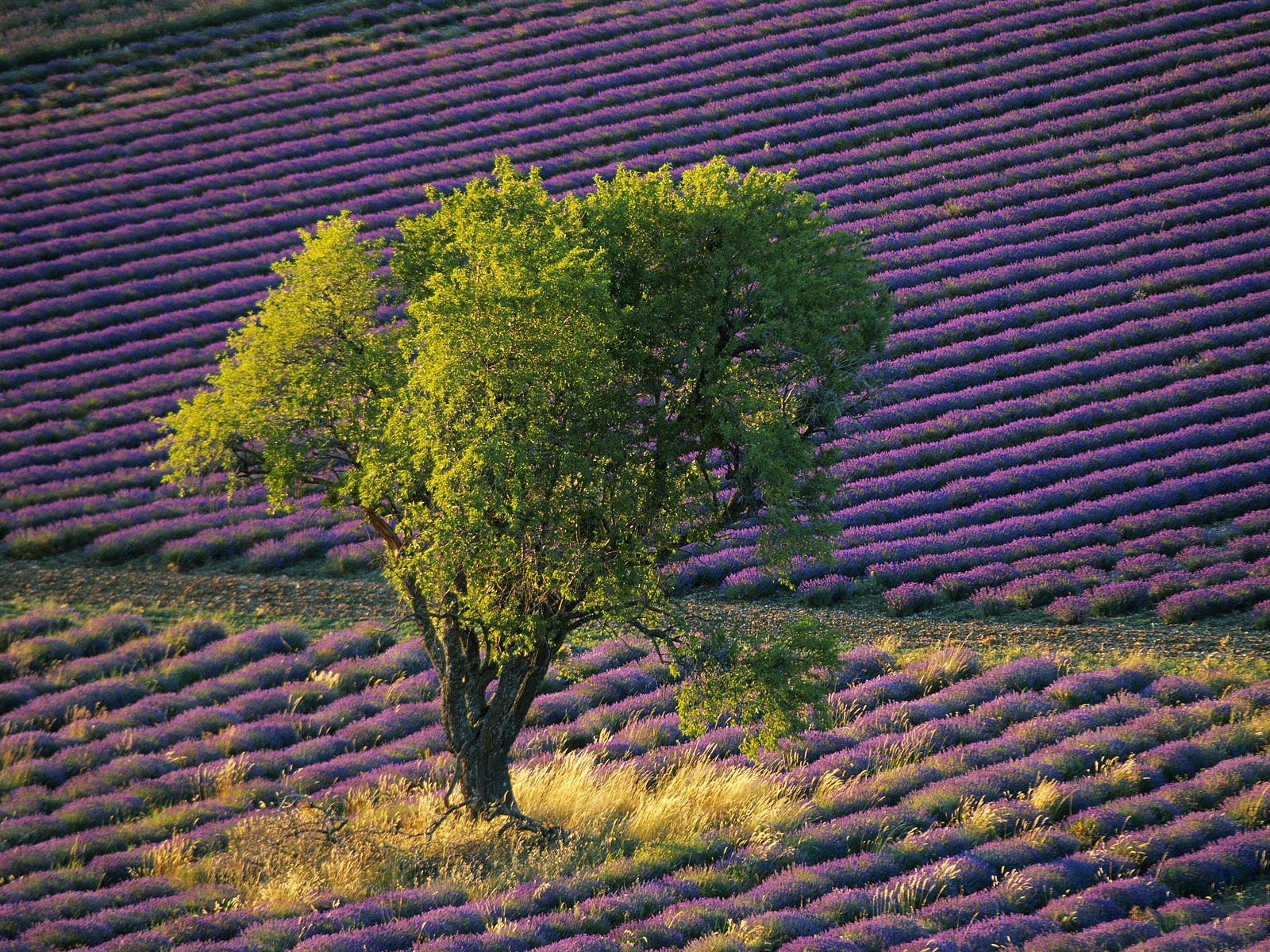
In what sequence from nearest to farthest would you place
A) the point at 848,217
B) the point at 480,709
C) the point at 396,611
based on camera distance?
the point at 480,709 → the point at 396,611 → the point at 848,217

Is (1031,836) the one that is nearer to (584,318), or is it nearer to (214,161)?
(584,318)

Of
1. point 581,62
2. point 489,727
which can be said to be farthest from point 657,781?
point 581,62

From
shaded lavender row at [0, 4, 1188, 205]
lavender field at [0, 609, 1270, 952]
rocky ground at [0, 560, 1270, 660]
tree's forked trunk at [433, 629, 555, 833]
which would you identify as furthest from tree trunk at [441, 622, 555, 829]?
shaded lavender row at [0, 4, 1188, 205]

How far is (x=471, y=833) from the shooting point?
11156mm

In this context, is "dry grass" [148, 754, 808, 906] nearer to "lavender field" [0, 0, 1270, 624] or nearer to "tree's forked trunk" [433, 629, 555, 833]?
"tree's forked trunk" [433, 629, 555, 833]

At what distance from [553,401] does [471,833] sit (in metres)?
4.67

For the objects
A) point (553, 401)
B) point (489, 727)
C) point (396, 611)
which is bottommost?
point (489, 727)

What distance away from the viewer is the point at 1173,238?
23.6m

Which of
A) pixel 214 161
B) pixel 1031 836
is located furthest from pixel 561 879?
pixel 214 161

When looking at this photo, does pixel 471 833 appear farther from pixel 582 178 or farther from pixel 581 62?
pixel 581 62

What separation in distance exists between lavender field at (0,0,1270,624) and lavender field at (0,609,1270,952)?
2.54m

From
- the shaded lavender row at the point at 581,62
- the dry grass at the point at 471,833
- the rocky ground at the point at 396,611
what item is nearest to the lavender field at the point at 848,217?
the shaded lavender row at the point at 581,62

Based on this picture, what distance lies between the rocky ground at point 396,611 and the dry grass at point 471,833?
353 centimetres

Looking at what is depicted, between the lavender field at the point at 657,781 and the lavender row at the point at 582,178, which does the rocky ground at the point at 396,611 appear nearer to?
the lavender field at the point at 657,781
